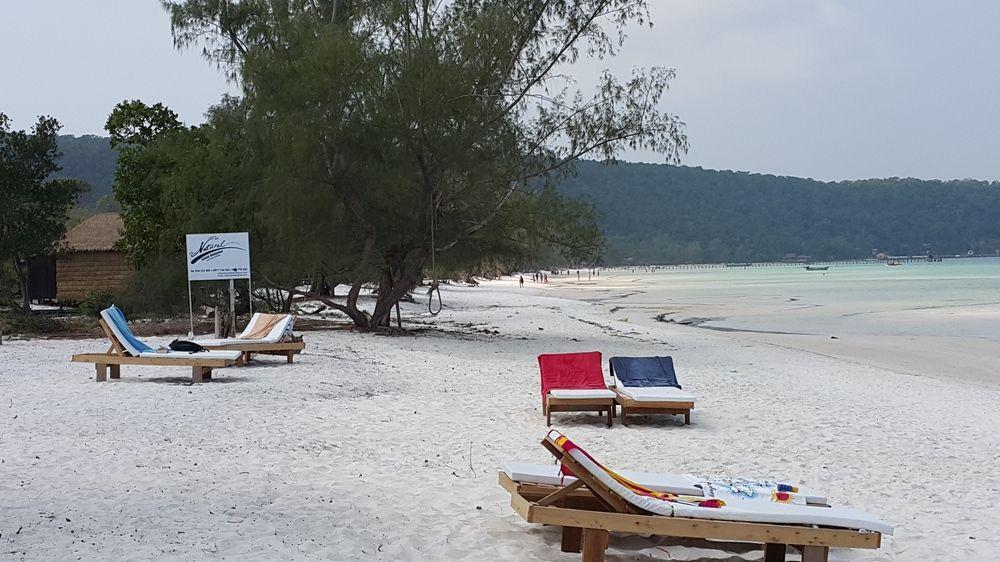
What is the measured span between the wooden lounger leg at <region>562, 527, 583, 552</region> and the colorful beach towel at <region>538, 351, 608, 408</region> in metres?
4.25

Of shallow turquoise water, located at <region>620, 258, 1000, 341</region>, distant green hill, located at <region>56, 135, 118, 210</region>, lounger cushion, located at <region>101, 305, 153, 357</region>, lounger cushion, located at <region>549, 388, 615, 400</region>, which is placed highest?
distant green hill, located at <region>56, 135, 118, 210</region>

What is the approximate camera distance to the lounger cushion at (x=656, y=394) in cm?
892

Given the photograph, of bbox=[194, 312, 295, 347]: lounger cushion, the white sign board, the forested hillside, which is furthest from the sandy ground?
the forested hillside

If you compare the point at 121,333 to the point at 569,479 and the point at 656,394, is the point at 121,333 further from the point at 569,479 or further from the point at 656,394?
the point at 569,479

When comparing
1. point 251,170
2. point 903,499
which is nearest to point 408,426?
point 903,499

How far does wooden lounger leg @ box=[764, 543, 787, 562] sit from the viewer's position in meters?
4.80

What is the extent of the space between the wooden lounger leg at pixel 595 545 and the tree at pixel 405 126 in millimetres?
14460

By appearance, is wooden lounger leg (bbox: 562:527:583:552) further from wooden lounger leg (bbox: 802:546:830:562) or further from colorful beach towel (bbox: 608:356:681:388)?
colorful beach towel (bbox: 608:356:681:388)

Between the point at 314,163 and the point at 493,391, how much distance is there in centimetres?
880

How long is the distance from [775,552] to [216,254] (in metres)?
12.8

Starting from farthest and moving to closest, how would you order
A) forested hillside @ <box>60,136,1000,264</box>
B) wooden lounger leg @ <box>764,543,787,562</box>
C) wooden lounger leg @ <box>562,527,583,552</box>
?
1. forested hillside @ <box>60,136,1000,264</box>
2. wooden lounger leg @ <box>562,527,583,552</box>
3. wooden lounger leg @ <box>764,543,787,562</box>

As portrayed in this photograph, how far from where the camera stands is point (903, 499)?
6.30 metres

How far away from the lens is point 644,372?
9.87 m

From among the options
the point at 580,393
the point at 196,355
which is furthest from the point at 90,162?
the point at 580,393
